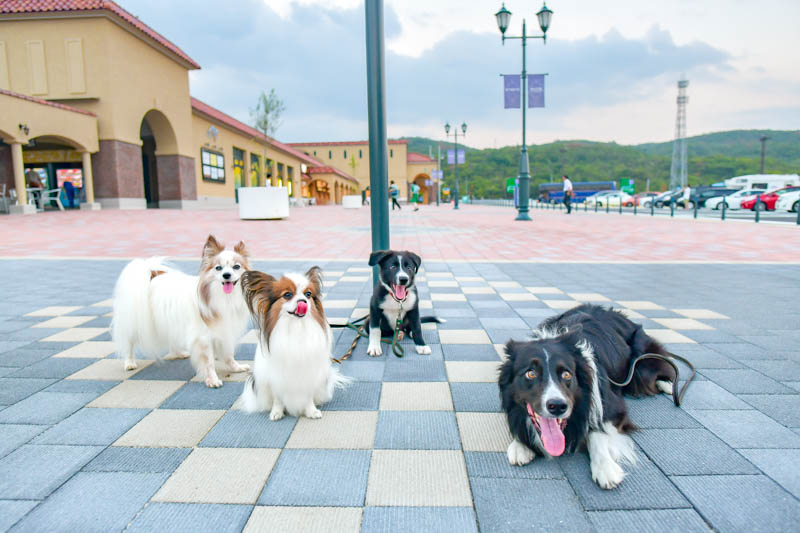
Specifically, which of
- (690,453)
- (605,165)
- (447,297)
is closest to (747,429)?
(690,453)

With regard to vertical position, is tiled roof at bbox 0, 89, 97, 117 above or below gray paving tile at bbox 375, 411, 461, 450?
above

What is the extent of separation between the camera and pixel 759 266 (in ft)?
24.9

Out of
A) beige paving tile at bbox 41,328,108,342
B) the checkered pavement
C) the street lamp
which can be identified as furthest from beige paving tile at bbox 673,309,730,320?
the street lamp

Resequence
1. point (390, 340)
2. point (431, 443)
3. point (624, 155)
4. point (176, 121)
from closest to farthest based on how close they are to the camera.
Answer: point (431, 443), point (390, 340), point (176, 121), point (624, 155)

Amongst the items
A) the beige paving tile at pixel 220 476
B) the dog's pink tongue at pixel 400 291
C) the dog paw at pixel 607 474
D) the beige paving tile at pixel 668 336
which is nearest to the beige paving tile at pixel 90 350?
the beige paving tile at pixel 220 476

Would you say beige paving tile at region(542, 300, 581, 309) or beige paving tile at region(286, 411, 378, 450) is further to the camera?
beige paving tile at region(542, 300, 581, 309)

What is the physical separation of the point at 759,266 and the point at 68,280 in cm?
1072

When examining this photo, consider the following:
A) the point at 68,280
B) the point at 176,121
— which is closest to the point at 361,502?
the point at 68,280

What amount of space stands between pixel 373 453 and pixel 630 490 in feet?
3.74

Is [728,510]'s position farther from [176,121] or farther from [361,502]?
[176,121]

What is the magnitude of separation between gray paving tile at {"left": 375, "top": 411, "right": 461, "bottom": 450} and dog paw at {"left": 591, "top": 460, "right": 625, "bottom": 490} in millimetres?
633

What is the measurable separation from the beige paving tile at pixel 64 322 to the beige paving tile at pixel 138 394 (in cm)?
189

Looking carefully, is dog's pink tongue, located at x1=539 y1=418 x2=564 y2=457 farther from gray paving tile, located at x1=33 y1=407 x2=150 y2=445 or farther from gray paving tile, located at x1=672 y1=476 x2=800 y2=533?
gray paving tile, located at x1=33 y1=407 x2=150 y2=445

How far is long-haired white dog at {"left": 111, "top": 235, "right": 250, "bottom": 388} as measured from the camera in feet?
9.66
